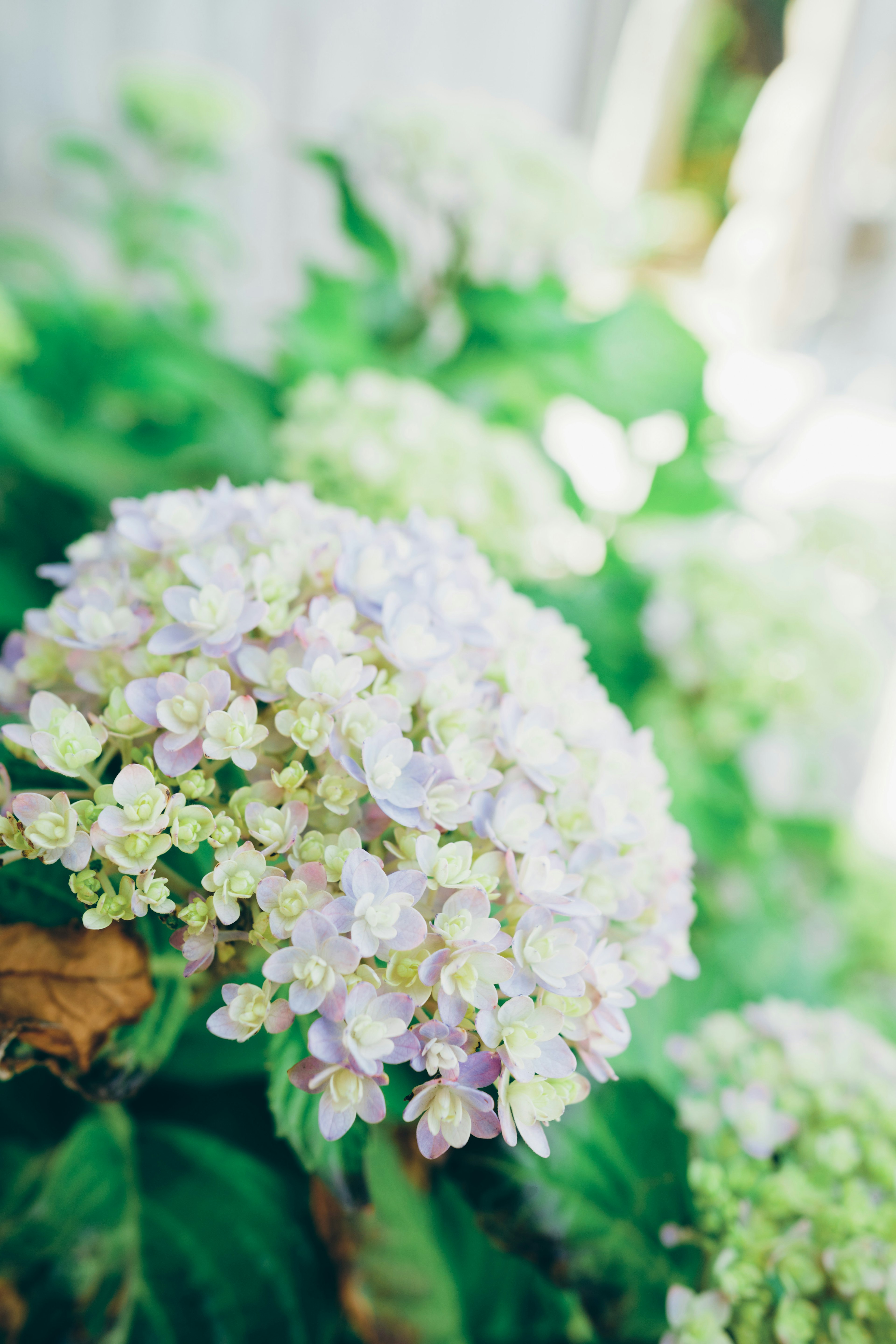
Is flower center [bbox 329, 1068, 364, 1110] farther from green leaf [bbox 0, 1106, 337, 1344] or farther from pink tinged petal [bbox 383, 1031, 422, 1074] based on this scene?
green leaf [bbox 0, 1106, 337, 1344]

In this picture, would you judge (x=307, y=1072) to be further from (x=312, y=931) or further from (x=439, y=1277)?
(x=439, y=1277)

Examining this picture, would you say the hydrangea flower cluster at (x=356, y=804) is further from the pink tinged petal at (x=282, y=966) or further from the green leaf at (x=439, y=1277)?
the green leaf at (x=439, y=1277)

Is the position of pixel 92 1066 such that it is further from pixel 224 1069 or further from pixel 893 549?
pixel 893 549

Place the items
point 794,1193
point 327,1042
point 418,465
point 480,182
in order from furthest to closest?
point 480,182
point 418,465
point 794,1193
point 327,1042

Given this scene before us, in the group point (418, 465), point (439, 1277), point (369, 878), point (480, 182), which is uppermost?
point (480, 182)

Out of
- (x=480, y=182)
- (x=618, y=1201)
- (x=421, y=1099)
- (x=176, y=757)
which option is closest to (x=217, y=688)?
(x=176, y=757)

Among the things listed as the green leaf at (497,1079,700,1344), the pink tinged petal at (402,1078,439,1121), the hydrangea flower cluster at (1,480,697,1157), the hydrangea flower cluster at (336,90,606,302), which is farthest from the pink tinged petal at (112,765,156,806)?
the hydrangea flower cluster at (336,90,606,302)

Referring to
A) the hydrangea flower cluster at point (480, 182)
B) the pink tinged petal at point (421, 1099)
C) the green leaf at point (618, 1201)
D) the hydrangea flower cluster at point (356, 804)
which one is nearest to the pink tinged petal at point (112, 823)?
the hydrangea flower cluster at point (356, 804)
